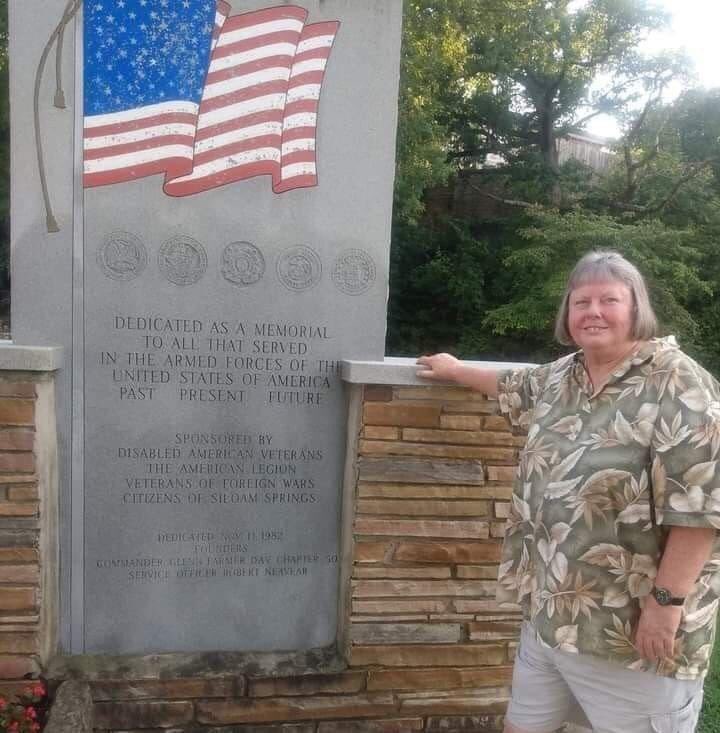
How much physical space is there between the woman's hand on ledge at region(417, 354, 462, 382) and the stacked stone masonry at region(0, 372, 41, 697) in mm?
1411

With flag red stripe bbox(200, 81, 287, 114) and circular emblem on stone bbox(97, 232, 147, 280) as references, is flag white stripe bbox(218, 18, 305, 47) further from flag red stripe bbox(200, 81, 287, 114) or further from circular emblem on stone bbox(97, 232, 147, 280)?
circular emblem on stone bbox(97, 232, 147, 280)

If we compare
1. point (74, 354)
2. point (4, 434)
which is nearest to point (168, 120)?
point (74, 354)

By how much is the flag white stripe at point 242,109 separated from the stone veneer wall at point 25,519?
41.4 inches

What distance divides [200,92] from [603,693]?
240cm

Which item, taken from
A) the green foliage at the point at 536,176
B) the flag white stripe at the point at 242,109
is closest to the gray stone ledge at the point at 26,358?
the flag white stripe at the point at 242,109

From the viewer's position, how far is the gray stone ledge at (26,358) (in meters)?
2.66

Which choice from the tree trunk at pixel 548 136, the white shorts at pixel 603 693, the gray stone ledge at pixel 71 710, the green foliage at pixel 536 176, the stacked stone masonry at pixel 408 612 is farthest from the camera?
the tree trunk at pixel 548 136

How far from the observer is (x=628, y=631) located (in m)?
2.01

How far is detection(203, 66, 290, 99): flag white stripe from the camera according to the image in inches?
→ 114

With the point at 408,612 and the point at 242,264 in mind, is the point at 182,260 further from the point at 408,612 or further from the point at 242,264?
the point at 408,612

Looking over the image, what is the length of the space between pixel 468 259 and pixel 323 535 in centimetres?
1312

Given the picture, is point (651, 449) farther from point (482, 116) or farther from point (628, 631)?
point (482, 116)

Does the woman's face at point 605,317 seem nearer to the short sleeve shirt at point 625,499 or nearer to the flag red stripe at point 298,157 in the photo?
the short sleeve shirt at point 625,499

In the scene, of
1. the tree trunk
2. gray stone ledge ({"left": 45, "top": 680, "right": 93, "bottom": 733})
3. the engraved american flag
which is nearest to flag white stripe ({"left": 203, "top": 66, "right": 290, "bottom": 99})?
the engraved american flag
